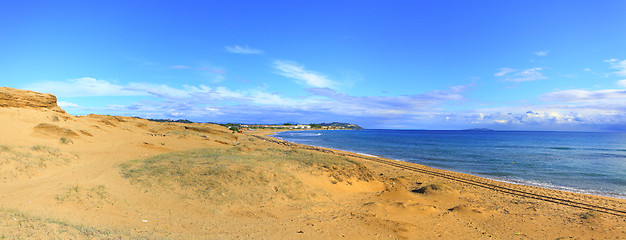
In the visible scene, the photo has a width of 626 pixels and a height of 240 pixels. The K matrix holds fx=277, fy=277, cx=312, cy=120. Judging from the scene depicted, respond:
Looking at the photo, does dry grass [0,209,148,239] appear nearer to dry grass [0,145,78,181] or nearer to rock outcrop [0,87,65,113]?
dry grass [0,145,78,181]

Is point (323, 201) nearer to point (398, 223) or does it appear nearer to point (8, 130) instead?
point (398, 223)

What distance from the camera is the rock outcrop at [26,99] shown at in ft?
67.2

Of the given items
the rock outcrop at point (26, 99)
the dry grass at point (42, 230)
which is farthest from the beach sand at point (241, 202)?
the rock outcrop at point (26, 99)

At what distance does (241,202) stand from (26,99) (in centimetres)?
2434

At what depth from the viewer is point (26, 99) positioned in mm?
22109

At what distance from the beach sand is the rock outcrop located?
685 centimetres

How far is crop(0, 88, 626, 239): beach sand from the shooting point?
7125mm

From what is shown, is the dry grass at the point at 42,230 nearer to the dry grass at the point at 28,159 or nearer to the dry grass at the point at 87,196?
the dry grass at the point at 87,196

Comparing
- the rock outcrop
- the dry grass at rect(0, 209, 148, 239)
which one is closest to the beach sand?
the dry grass at rect(0, 209, 148, 239)

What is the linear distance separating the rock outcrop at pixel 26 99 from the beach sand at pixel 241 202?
6.85 metres

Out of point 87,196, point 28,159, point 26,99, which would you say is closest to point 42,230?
Answer: point 87,196

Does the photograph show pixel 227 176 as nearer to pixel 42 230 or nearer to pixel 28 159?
pixel 42 230

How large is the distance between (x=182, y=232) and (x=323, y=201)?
549cm

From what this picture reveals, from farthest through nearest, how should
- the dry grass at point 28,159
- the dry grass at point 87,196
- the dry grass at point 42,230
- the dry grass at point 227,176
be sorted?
1. the dry grass at point 227,176
2. the dry grass at point 28,159
3. the dry grass at point 87,196
4. the dry grass at point 42,230
